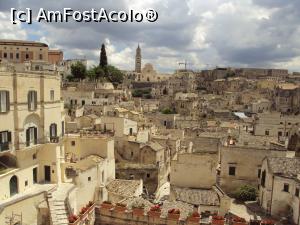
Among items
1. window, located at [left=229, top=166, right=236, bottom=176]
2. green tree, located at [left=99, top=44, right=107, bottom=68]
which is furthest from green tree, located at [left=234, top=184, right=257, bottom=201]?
green tree, located at [left=99, top=44, right=107, bottom=68]

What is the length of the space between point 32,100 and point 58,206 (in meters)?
8.51

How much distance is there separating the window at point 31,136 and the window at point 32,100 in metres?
1.64

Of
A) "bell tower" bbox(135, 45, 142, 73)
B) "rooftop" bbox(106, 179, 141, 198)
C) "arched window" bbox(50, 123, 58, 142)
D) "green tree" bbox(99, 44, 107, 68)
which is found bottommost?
"rooftop" bbox(106, 179, 141, 198)

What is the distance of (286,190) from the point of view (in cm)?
2731

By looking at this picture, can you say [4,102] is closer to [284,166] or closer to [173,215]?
[173,215]

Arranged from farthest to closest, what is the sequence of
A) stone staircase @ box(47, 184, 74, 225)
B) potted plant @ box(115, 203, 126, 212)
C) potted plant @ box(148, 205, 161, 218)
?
stone staircase @ box(47, 184, 74, 225) < potted plant @ box(115, 203, 126, 212) < potted plant @ box(148, 205, 161, 218)

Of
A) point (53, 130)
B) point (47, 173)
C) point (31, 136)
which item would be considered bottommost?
point (47, 173)

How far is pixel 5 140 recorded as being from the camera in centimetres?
2438

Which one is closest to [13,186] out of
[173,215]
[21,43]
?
[173,215]

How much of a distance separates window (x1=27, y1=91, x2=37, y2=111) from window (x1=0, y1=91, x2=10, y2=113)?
2.04m

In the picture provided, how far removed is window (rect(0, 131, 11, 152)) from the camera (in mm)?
24016

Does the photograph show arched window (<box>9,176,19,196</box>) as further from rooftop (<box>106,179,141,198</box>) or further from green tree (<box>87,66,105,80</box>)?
green tree (<box>87,66,105,80</box>)

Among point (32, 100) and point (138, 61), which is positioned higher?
point (138, 61)

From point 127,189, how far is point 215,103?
68.6 metres
